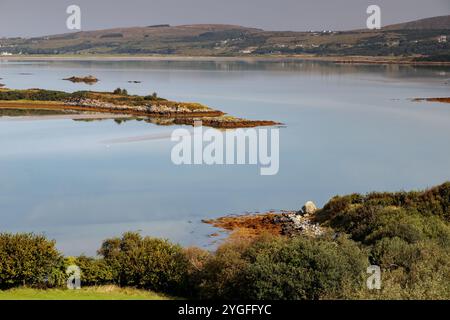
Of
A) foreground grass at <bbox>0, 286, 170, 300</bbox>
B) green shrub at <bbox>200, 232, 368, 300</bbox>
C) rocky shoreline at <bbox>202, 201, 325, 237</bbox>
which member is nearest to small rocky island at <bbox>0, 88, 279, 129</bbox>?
rocky shoreline at <bbox>202, 201, 325, 237</bbox>

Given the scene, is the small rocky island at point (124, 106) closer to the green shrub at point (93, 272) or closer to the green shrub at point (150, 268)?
the green shrub at point (150, 268)

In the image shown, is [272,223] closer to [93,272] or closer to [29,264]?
[93,272]

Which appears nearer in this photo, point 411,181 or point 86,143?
point 411,181

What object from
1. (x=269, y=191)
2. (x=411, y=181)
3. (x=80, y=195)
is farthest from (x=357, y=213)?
(x=80, y=195)

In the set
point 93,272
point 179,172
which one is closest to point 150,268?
point 93,272

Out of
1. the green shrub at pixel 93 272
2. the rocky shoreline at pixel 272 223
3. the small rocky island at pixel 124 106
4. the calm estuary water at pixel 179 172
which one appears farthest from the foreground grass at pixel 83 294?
the small rocky island at pixel 124 106

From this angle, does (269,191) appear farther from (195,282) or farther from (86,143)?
(86,143)

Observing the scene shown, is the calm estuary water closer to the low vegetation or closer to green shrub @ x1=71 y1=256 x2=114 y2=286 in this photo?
green shrub @ x1=71 y1=256 x2=114 y2=286
